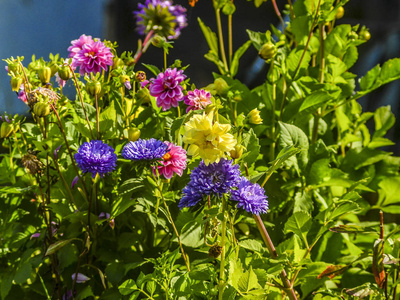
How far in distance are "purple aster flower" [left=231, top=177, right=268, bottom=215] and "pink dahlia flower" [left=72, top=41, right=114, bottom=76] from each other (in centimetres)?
42

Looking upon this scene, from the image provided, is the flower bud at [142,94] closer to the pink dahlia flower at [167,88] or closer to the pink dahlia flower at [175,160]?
the pink dahlia flower at [167,88]

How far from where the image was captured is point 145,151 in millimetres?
741

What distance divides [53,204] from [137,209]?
0.16 metres

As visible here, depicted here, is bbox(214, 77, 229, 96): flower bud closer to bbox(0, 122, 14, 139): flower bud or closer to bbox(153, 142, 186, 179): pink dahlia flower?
bbox(153, 142, 186, 179): pink dahlia flower

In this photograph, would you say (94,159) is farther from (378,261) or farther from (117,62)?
(378,261)

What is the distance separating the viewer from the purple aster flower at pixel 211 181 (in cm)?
66

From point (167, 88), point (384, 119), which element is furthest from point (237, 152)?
point (384, 119)

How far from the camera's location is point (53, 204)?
944 mm

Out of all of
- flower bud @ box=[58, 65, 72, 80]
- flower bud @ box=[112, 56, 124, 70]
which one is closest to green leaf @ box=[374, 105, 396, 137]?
flower bud @ box=[112, 56, 124, 70]

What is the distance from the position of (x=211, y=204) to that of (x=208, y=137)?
7.0 inches

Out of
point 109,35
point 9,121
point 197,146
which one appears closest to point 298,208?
point 197,146

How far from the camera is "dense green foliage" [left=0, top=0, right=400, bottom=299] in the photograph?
834mm

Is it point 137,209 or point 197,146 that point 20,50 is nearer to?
point 137,209

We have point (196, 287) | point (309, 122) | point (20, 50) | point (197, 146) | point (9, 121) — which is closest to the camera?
point (197, 146)
